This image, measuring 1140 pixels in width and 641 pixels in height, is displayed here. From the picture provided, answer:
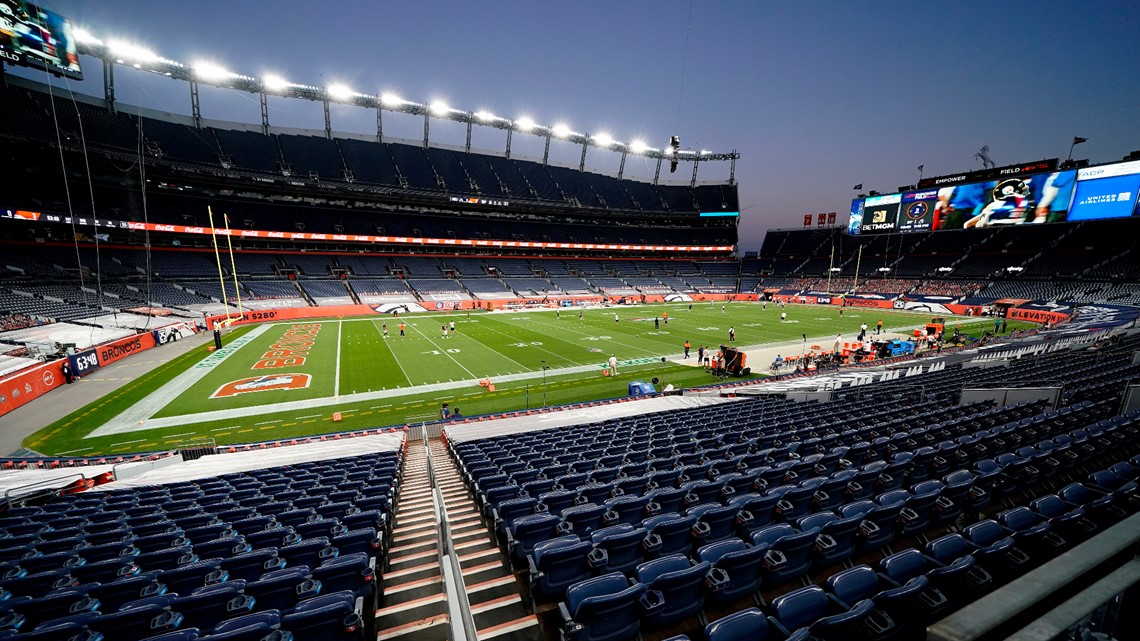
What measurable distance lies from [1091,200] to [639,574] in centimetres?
6907

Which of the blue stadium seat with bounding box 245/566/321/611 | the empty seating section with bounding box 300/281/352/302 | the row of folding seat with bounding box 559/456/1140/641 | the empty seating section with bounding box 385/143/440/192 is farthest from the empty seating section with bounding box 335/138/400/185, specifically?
the row of folding seat with bounding box 559/456/1140/641

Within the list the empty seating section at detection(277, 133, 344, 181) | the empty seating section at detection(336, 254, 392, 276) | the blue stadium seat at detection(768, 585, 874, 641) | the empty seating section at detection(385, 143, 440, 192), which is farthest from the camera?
the empty seating section at detection(385, 143, 440, 192)

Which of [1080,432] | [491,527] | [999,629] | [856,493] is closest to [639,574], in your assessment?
[999,629]

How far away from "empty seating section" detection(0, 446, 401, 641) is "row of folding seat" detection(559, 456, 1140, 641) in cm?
236

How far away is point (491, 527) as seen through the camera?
7.09 meters

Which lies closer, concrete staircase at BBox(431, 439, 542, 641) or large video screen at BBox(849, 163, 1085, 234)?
concrete staircase at BBox(431, 439, 542, 641)

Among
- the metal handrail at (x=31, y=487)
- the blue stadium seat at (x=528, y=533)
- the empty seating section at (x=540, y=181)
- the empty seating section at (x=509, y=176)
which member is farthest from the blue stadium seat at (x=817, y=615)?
the empty seating section at (x=540, y=181)

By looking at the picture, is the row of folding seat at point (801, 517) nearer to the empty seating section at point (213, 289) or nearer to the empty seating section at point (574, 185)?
the empty seating section at point (213, 289)

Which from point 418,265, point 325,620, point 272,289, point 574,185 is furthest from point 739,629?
point 574,185

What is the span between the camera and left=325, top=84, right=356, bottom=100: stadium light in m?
59.2

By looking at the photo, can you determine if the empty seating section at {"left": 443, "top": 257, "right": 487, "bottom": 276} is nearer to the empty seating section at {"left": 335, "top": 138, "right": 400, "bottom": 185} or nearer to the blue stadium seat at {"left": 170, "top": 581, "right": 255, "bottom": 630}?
the empty seating section at {"left": 335, "top": 138, "right": 400, "bottom": 185}

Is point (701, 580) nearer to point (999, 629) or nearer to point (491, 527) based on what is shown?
point (999, 629)

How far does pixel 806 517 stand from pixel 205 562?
7.22 meters

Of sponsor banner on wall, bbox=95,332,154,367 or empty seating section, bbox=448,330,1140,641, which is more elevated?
empty seating section, bbox=448,330,1140,641
